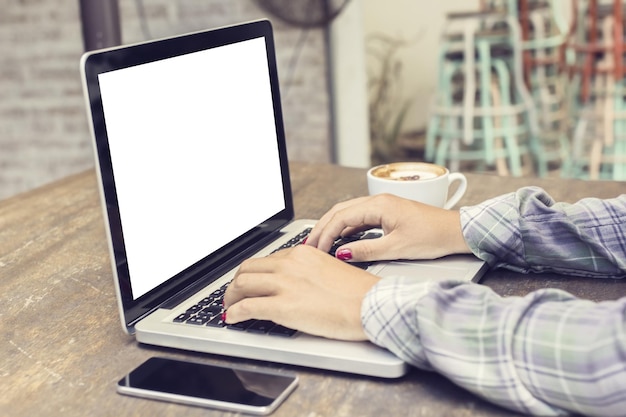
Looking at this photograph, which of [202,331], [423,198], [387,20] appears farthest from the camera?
[387,20]

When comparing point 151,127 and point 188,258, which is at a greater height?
point 151,127

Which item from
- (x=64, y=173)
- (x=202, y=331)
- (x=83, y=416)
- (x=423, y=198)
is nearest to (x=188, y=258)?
(x=202, y=331)

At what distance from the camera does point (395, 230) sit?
0.96 meters

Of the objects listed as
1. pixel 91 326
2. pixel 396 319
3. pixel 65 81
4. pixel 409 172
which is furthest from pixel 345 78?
pixel 396 319

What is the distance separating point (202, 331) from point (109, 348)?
98 millimetres

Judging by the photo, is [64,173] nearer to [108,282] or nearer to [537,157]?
[537,157]

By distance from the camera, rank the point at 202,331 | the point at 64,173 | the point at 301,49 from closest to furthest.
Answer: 1. the point at 202,331
2. the point at 301,49
3. the point at 64,173

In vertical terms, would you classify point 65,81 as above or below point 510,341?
above

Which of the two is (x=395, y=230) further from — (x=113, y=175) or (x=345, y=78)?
(x=345, y=78)

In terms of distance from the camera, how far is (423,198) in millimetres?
1113

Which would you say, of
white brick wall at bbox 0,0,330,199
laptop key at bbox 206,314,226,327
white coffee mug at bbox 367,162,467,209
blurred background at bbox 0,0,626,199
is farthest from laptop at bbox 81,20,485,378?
white brick wall at bbox 0,0,330,199

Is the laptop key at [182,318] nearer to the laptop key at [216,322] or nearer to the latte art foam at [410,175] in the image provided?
the laptop key at [216,322]

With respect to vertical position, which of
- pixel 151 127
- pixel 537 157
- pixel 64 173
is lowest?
pixel 537 157

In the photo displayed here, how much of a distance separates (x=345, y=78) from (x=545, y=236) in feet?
6.82
